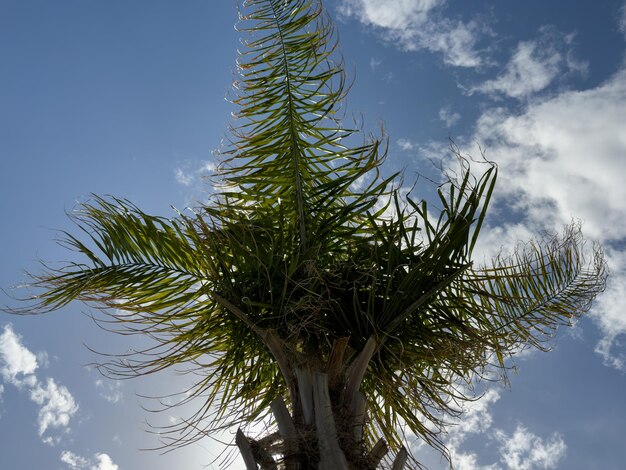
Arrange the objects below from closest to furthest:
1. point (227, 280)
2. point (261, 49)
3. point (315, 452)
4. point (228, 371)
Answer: point (315, 452)
point (227, 280)
point (228, 371)
point (261, 49)

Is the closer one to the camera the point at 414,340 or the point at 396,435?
the point at 414,340

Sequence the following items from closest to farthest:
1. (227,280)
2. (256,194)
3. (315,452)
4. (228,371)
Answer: (315,452), (227,280), (228,371), (256,194)

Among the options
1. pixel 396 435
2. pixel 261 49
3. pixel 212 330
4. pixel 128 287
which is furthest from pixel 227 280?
pixel 261 49

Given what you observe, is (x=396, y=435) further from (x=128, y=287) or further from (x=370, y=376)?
(x=128, y=287)

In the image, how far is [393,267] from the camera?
369cm

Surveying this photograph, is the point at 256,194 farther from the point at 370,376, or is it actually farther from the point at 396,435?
the point at 396,435

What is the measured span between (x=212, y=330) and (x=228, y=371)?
28 cm

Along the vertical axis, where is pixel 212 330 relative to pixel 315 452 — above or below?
above

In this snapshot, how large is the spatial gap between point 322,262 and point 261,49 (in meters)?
2.00

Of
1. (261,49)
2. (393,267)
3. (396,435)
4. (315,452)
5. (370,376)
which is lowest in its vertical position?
(315,452)

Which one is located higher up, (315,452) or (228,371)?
(228,371)

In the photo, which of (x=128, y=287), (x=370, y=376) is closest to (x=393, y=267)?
(x=370, y=376)

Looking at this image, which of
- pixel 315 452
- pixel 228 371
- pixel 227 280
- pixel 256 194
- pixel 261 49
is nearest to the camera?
pixel 315 452

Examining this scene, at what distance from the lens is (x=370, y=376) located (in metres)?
4.02
